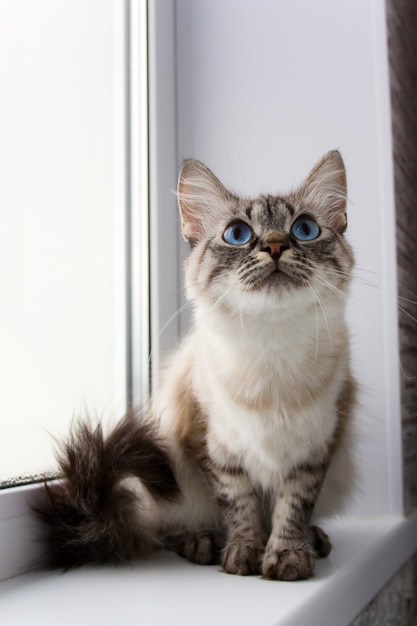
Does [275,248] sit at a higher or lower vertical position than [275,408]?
higher

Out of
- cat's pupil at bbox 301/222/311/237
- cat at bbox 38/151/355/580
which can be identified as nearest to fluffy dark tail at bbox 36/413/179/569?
cat at bbox 38/151/355/580

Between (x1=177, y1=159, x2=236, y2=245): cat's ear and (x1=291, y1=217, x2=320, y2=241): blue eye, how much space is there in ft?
0.48

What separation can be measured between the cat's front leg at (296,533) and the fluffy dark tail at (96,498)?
21 centimetres

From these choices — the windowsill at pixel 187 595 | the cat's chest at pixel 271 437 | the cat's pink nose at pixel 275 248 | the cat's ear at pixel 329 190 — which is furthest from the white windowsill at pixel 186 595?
the cat's ear at pixel 329 190

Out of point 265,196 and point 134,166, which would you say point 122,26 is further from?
point 265,196

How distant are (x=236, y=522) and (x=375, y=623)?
1.17 ft

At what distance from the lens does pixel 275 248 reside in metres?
0.98

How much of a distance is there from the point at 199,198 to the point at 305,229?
211 mm

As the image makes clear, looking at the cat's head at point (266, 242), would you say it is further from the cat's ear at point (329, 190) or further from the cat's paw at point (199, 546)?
the cat's paw at point (199, 546)

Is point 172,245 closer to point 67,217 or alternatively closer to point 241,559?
point 67,217

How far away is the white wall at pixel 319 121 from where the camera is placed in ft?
4.59

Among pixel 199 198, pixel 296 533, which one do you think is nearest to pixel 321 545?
pixel 296 533

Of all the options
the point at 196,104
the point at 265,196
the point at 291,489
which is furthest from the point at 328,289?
the point at 196,104

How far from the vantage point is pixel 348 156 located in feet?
4.71
